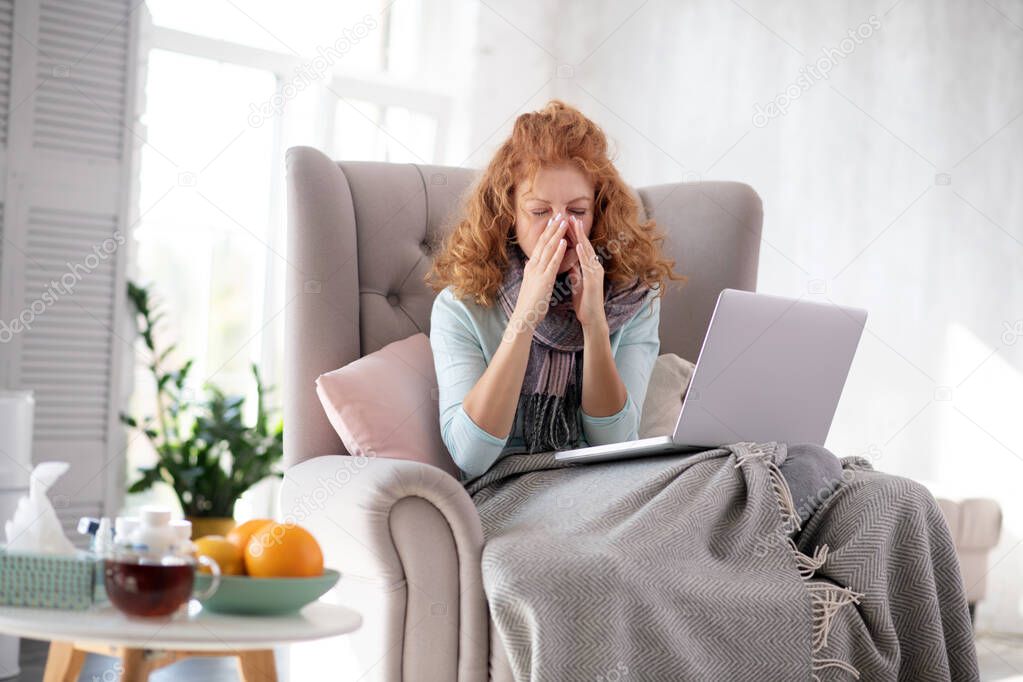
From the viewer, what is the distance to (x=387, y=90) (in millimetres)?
4082

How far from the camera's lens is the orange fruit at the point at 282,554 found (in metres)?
1.12

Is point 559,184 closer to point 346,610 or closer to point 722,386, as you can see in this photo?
point 722,386

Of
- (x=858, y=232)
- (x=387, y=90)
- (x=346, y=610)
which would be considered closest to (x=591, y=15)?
(x=387, y=90)

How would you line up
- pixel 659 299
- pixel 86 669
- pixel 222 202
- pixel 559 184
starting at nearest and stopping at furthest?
1. pixel 559 184
2. pixel 659 299
3. pixel 86 669
4. pixel 222 202

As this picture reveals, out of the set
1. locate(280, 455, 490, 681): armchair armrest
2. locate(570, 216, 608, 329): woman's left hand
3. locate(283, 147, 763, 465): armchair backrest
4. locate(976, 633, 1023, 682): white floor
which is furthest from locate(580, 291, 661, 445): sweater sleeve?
locate(976, 633, 1023, 682): white floor

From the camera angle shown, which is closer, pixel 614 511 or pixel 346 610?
pixel 346 610

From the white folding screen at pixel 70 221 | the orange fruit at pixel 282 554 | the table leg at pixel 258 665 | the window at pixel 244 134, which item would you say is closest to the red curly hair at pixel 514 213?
the table leg at pixel 258 665

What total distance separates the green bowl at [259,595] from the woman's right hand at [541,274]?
0.76 metres

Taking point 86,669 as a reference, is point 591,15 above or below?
above

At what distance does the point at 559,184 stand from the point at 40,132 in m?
1.96

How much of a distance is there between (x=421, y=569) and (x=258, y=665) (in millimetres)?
292

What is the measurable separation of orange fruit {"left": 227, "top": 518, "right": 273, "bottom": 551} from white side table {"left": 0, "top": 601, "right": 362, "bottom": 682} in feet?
0.27

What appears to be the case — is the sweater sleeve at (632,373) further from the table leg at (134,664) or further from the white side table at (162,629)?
the table leg at (134,664)

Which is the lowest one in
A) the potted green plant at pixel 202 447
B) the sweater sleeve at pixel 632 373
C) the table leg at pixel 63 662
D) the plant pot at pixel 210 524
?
the plant pot at pixel 210 524
